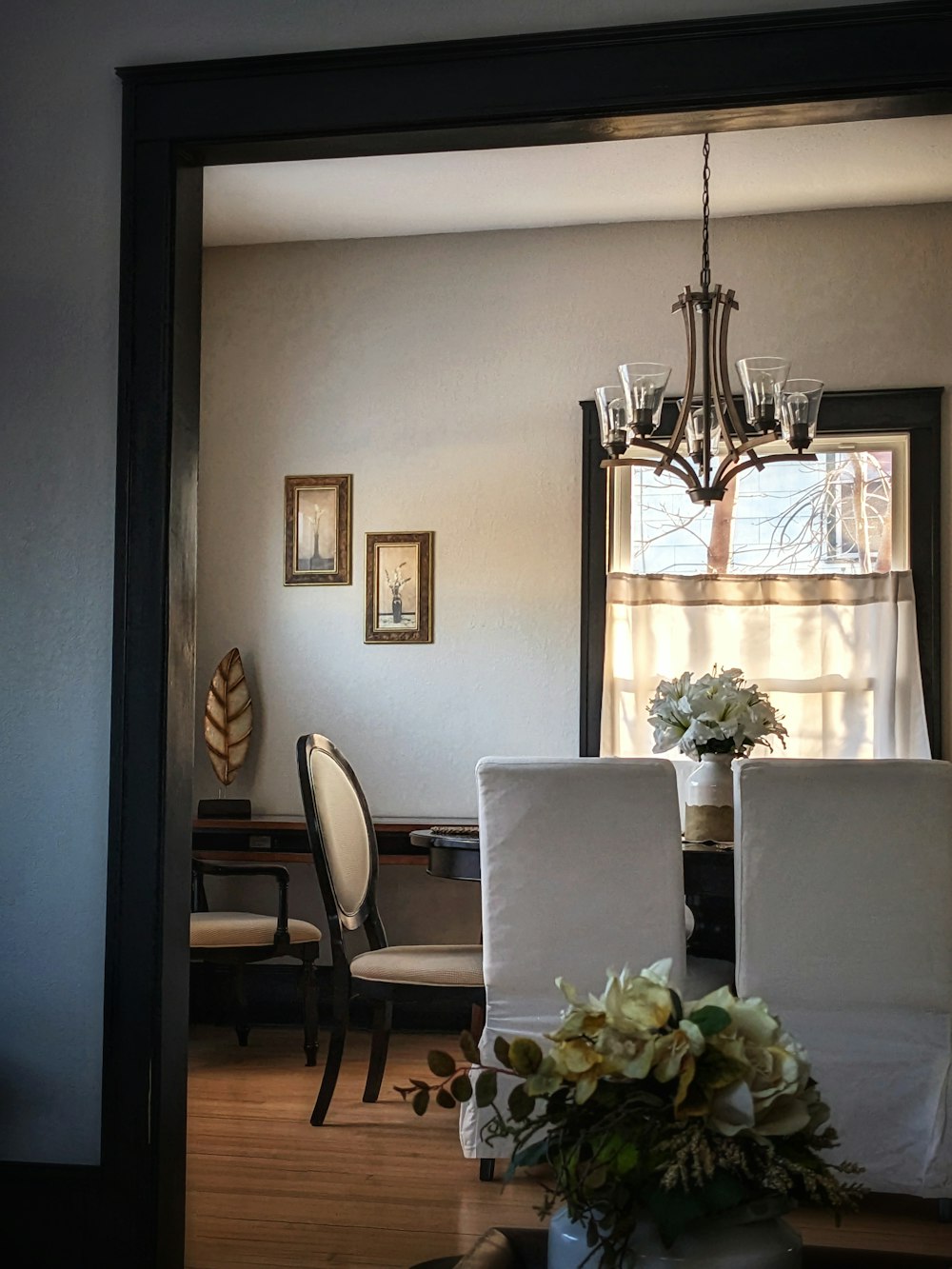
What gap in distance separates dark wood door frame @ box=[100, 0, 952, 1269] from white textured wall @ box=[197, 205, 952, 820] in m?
2.53

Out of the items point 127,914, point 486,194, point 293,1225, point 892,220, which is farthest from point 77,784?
point 892,220

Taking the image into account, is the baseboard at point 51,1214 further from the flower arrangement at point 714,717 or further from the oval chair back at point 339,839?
the flower arrangement at point 714,717

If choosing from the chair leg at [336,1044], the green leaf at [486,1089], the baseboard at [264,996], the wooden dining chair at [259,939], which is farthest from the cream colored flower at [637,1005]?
the baseboard at [264,996]

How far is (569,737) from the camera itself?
512 cm

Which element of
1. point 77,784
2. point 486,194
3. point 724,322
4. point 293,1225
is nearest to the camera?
point 77,784

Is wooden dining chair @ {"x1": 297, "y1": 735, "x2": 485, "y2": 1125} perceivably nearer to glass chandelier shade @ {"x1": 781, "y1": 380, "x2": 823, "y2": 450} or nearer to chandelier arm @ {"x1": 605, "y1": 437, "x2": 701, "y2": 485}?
chandelier arm @ {"x1": 605, "y1": 437, "x2": 701, "y2": 485}

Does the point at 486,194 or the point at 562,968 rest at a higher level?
the point at 486,194

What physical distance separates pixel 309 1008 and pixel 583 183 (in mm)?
3023

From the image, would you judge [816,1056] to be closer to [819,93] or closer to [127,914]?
[127,914]

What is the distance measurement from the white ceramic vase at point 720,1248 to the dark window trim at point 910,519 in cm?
394

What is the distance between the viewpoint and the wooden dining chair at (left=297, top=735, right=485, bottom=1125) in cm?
376

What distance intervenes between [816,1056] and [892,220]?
3.30 metres

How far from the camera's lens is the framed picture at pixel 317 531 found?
532 cm

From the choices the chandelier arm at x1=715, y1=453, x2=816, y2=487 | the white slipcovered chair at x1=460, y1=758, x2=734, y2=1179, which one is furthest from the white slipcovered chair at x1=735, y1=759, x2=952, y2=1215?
the chandelier arm at x1=715, y1=453, x2=816, y2=487
